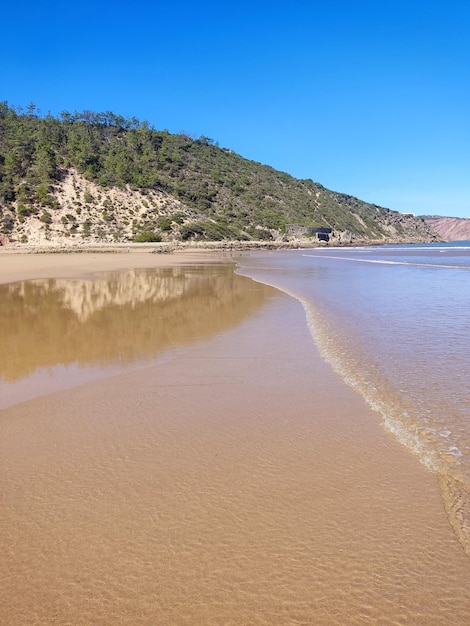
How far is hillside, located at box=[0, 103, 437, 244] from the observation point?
64625 millimetres

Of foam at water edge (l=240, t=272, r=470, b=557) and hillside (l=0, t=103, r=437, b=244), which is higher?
hillside (l=0, t=103, r=437, b=244)

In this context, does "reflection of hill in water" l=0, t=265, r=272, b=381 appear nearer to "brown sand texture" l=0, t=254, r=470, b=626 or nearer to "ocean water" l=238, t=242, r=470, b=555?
"brown sand texture" l=0, t=254, r=470, b=626

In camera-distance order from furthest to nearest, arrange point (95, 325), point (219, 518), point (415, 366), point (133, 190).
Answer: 1. point (133, 190)
2. point (95, 325)
3. point (415, 366)
4. point (219, 518)

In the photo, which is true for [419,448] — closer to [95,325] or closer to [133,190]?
[95,325]

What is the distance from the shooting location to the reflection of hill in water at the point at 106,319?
7.59 m

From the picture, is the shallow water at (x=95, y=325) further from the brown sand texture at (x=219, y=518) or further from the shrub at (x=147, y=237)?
the shrub at (x=147, y=237)

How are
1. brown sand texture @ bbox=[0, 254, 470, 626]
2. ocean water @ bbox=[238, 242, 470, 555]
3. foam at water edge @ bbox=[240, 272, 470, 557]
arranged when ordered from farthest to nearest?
ocean water @ bbox=[238, 242, 470, 555]
foam at water edge @ bbox=[240, 272, 470, 557]
brown sand texture @ bbox=[0, 254, 470, 626]

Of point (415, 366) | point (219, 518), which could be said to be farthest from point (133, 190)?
point (219, 518)

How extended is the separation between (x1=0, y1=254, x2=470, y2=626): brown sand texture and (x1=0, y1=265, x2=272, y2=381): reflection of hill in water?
7.92 feet

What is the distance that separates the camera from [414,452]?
3854 mm

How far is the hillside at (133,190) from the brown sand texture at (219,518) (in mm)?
59943

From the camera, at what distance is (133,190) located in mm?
78625

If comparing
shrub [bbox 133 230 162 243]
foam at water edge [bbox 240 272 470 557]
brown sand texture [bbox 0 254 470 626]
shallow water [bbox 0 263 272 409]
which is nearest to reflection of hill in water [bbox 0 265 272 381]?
shallow water [bbox 0 263 272 409]

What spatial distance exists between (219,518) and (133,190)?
8116cm
